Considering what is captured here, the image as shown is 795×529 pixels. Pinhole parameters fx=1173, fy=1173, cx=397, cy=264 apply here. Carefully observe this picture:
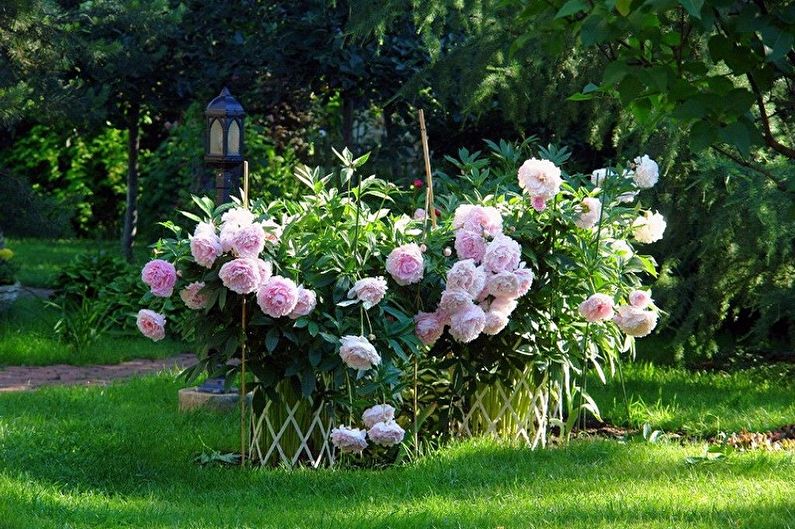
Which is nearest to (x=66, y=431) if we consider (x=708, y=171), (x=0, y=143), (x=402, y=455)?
(x=402, y=455)

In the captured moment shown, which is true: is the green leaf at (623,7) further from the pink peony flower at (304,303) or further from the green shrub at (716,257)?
the green shrub at (716,257)

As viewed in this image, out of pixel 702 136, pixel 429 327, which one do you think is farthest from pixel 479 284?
pixel 702 136

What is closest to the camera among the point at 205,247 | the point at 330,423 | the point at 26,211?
the point at 205,247

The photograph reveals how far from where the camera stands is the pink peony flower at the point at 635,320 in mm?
5312

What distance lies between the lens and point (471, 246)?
5.14 metres

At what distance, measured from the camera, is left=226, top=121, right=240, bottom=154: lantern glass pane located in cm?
655

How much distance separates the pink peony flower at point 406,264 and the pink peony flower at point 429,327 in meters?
0.19

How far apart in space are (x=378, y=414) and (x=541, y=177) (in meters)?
1.26

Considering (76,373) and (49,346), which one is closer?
(76,373)

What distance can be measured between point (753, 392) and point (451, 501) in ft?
11.7

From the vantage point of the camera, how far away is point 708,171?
268 inches

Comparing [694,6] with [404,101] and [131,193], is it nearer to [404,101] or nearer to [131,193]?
[404,101]

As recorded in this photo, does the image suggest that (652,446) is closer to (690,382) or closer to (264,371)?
(264,371)

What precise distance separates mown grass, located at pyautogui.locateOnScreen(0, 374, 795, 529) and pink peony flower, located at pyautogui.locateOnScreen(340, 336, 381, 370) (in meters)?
0.51
